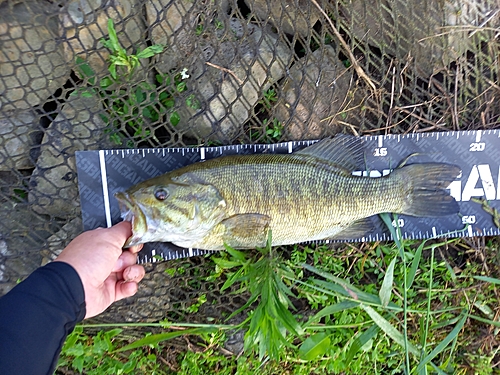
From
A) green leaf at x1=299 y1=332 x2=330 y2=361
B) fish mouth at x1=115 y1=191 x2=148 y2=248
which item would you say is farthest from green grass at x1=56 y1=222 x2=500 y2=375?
fish mouth at x1=115 y1=191 x2=148 y2=248

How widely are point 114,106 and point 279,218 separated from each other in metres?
1.59

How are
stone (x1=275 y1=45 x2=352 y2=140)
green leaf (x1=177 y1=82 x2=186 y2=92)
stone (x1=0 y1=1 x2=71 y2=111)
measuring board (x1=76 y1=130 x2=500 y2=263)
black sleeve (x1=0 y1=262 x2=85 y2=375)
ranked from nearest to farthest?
black sleeve (x1=0 y1=262 x2=85 y2=375)
stone (x1=0 y1=1 x2=71 y2=111)
measuring board (x1=76 y1=130 x2=500 y2=263)
green leaf (x1=177 y1=82 x2=186 y2=92)
stone (x1=275 y1=45 x2=352 y2=140)

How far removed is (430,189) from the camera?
9.18ft

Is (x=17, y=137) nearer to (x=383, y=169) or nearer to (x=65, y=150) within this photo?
(x=65, y=150)

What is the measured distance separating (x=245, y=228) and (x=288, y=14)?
174 cm

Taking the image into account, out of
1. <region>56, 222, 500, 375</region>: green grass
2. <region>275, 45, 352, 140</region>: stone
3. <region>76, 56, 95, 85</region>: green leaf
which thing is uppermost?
<region>76, 56, 95, 85</region>: green leaf

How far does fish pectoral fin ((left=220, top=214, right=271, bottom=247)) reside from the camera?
8.38 feet

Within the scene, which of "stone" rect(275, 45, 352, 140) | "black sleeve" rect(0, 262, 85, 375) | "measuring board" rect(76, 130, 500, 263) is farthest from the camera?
"stone" rect(275, 45, 352, 140)

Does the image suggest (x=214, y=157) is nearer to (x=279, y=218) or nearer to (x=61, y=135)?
(x=279, y=218)

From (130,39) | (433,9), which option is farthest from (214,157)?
(433,9)

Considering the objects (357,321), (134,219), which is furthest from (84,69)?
(357,321)

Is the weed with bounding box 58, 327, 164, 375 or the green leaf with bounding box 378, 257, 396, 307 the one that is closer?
the green leaf with bounding box 378, 257, 396, 307

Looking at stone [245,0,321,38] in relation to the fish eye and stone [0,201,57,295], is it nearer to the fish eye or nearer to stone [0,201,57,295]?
the fish eye

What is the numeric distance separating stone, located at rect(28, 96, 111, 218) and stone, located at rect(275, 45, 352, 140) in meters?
1.50
